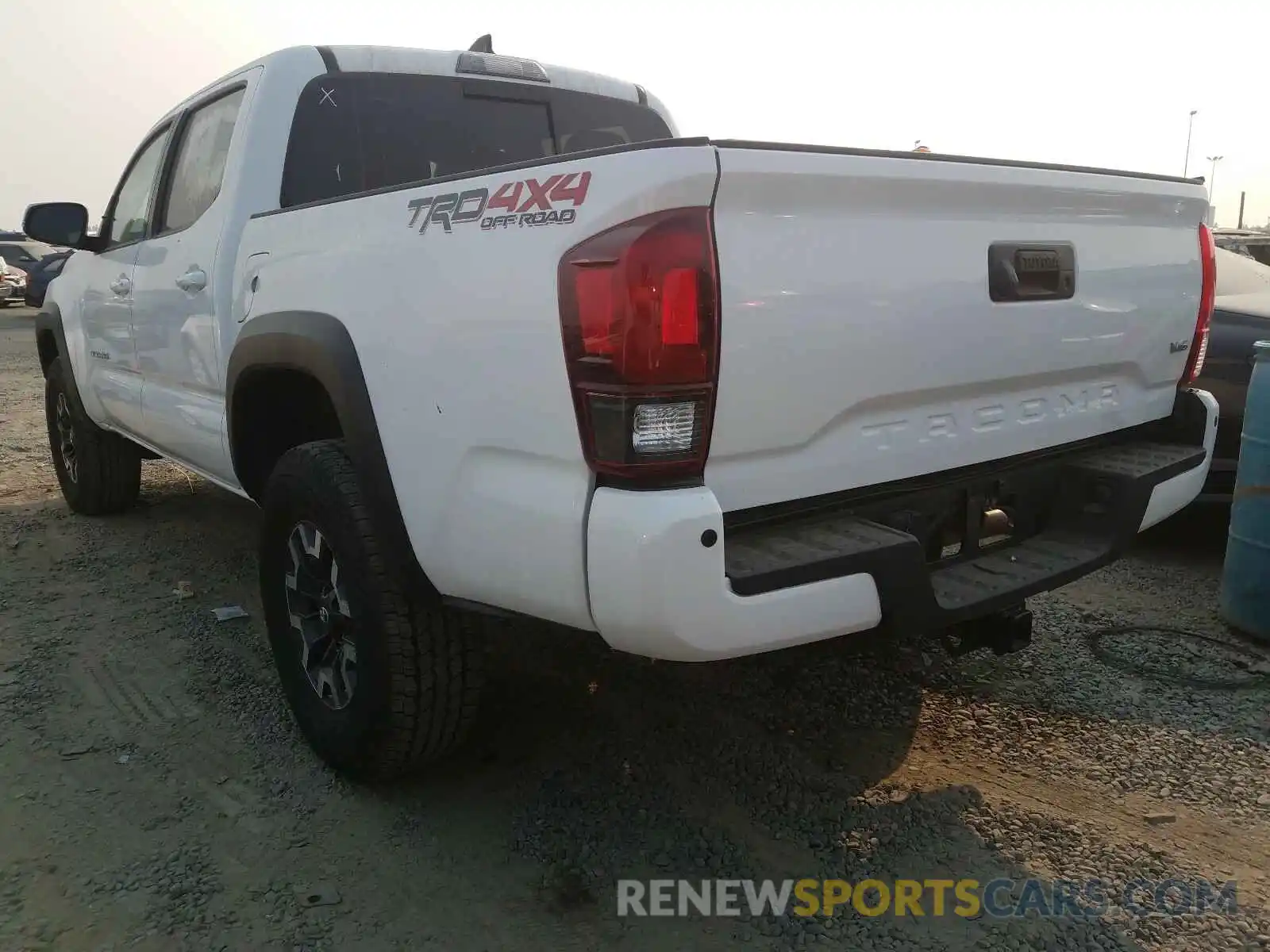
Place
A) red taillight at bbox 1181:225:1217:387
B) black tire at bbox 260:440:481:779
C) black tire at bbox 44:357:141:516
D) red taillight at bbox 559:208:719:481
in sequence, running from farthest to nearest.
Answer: black tire at bbox 44:357:141:516 → red taillight at bbox 1181:225:1217:387 → black tire at bbox 260:440:481:779 → red taillight at bbox 559:208:719:481

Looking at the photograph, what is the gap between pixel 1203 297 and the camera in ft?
9.50

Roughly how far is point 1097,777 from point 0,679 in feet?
11.6

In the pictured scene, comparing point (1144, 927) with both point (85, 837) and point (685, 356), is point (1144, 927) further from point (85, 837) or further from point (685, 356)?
point (85, 837)

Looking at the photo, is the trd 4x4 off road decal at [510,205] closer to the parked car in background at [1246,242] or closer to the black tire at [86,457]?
the black tire at [86,457]

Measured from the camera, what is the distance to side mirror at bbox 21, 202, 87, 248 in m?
4.48

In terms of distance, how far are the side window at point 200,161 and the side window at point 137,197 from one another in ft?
0.88

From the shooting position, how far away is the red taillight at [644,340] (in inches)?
71.5

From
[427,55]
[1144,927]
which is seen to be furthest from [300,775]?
[427,55]

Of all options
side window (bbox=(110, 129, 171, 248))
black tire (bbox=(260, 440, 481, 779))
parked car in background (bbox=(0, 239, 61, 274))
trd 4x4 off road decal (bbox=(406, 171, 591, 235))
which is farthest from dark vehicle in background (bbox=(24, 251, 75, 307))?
trd 4x4 off road decal (bbox=(406, 171, 591, 235))

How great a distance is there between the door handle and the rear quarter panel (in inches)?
41.6

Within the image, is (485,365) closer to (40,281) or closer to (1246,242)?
(1246,242)

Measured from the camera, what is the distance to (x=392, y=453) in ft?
7.76

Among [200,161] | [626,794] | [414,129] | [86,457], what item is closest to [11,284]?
[86,457]

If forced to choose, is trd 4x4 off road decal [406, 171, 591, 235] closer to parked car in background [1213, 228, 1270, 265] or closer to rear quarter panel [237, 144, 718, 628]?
rear quarter panel [237, 144, 718, 628]
